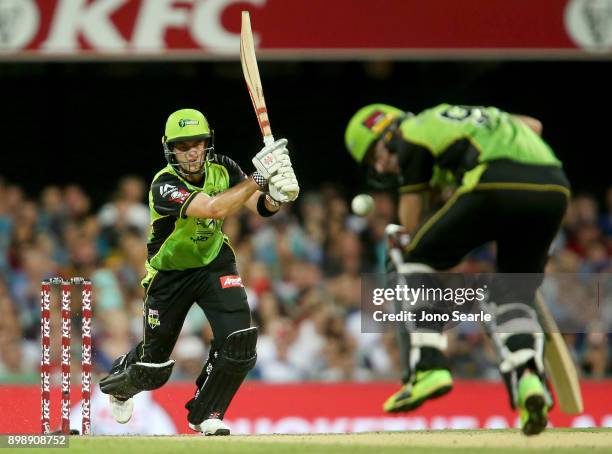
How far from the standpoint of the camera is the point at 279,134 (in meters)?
13.9

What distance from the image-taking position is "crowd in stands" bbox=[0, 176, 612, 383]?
433 inches

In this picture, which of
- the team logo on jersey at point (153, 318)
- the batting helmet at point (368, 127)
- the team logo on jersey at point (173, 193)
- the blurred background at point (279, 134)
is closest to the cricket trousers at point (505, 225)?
the batting helmet at point (368, 127)


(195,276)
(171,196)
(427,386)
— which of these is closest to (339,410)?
(195,276)

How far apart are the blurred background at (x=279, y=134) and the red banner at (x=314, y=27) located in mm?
13

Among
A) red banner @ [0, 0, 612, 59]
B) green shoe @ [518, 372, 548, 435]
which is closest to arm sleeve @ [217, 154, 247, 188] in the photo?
green shoe @ [518, 372, 548, 435]

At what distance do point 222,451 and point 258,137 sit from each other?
291 inches

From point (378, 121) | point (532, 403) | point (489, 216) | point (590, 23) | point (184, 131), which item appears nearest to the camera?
point (532, 403)

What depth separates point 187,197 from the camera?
24.5 feet

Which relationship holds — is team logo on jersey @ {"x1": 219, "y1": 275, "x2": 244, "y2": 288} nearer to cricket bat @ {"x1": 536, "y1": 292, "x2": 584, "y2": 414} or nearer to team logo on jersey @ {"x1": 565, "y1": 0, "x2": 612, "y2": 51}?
cricket bat @ {"x1": 536, "y1": 292, "x2": 584, "y2": 414}

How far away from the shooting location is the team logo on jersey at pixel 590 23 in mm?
11727

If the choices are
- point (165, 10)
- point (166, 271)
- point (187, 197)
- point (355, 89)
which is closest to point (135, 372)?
point (166, 271)

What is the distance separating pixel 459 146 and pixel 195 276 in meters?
1.95

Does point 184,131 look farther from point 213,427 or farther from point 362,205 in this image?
point 213,427

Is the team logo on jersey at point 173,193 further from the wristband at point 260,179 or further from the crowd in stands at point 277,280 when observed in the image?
the crowd in stands at point 277,280
